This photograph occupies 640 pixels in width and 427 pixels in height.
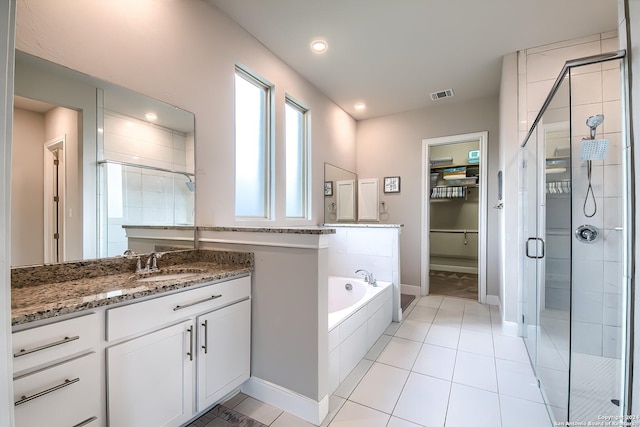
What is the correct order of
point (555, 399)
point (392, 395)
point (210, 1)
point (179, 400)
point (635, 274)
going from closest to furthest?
point (635, 274) < point (179, 400) < point (555, 399) < point (392, 395) < point (210, 1)

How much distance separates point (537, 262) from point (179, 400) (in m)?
2.56

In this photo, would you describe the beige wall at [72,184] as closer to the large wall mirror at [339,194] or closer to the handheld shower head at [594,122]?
the large wall mirror at [339,194]

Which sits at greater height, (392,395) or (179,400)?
(179,400)

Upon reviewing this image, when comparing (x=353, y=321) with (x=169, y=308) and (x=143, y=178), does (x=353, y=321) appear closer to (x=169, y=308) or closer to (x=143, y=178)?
(x=169, y=308)

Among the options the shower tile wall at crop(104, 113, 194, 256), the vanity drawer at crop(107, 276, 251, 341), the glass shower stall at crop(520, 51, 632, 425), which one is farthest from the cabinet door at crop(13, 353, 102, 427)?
the glass shower stall at crop(520, 51, 632, 425)

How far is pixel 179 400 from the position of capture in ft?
4.45

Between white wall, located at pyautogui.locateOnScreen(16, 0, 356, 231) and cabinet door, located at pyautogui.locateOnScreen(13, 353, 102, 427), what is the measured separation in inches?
47.4

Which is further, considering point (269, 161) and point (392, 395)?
point (269, 161)

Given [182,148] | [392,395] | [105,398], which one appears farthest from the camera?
[182,148]

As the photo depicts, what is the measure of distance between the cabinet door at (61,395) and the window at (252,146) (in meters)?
1.64

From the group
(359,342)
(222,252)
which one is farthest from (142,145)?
(359,342)

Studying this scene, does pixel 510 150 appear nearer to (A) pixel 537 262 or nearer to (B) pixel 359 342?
(A) pixel 537 262

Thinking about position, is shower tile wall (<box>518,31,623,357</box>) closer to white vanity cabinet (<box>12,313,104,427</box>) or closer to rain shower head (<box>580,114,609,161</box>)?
rain shower head (<box>580,114,609,161</box>)

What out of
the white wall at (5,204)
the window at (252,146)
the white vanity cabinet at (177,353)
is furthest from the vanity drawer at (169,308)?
the window at (252,146)
